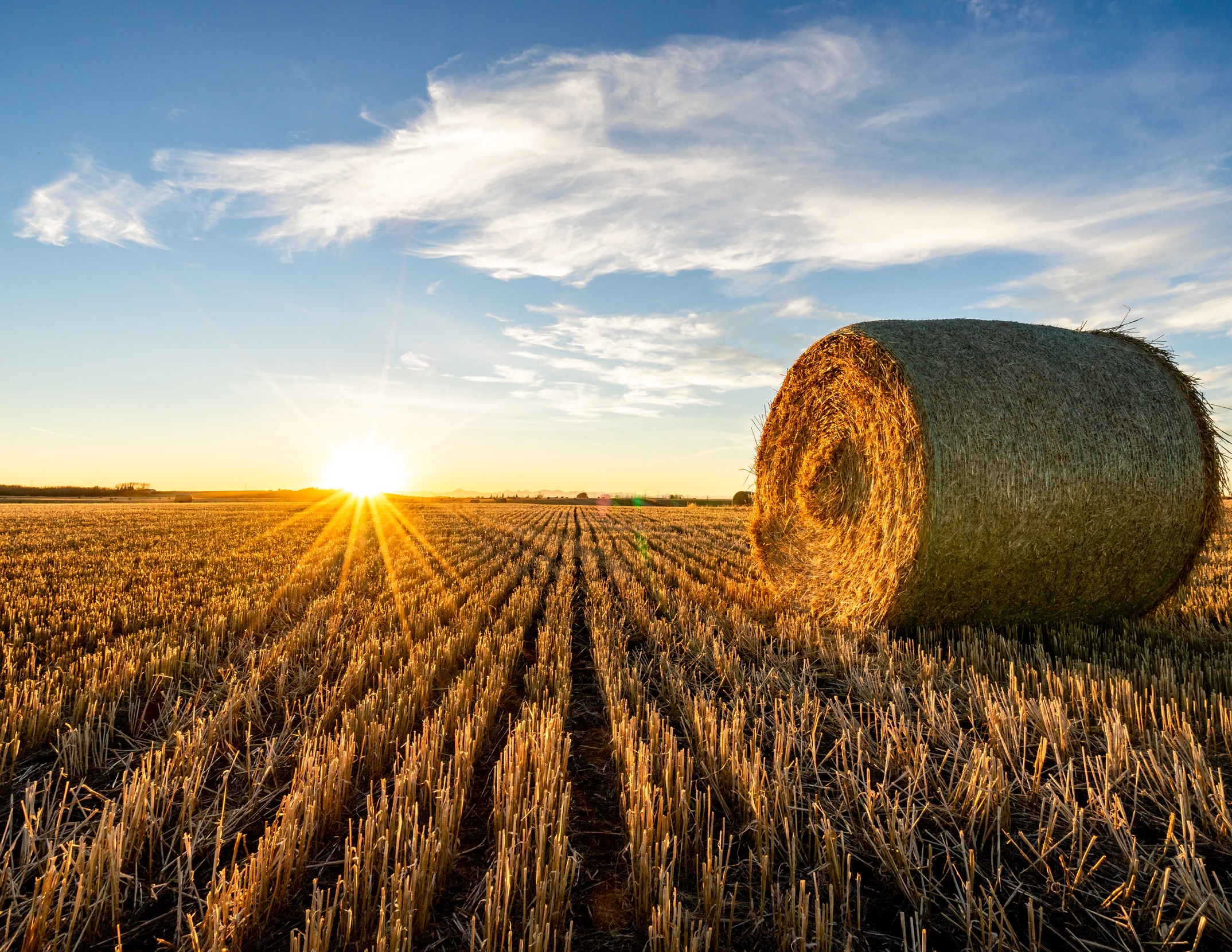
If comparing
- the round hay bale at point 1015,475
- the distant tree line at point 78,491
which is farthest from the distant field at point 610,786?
the distant tree line at point 78,491

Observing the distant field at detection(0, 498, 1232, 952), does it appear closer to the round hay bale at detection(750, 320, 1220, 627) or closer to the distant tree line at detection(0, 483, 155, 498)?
the round hay bale at detection(750, 320, 1220, 627)

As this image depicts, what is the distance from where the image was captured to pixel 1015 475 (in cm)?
536

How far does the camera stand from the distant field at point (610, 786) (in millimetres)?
2123

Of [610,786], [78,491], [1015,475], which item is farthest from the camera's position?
[78,491]

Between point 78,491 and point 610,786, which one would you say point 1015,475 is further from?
point 78,491

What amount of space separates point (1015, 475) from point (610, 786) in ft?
14.3

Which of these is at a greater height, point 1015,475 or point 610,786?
point 1015,475

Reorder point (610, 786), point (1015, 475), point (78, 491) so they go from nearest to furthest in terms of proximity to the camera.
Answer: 1. point (610, 786)
2. point (1015, 475)
3. point (78, 491)

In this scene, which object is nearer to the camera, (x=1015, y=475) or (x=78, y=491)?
(x=1015, y=475)

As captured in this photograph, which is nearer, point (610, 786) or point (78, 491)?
point (610, 786)

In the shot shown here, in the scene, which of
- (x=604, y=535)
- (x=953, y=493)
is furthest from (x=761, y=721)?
(x=604, y=535)

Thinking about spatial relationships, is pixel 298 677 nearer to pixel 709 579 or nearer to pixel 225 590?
pixel 225 590

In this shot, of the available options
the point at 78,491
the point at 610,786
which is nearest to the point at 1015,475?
the point at 610,786

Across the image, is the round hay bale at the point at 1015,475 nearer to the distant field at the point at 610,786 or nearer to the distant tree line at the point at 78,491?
the distant field at the point at 610,786
